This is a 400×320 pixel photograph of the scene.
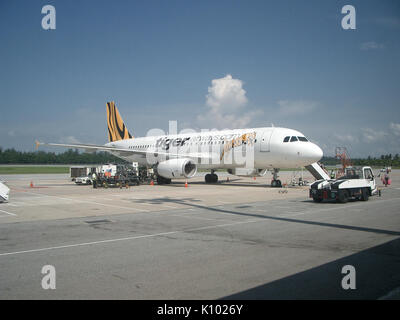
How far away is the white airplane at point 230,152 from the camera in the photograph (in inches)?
955

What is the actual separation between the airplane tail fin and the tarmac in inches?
1081

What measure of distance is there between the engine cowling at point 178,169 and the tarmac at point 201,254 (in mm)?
13561

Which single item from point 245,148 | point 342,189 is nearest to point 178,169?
point 245,148

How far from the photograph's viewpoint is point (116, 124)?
4062cm

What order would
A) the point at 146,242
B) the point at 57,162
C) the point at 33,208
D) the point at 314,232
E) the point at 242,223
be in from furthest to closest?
the point at 57,162, the point at 33,208, the point at 242,223, the point at 314,232, the point at 146,242

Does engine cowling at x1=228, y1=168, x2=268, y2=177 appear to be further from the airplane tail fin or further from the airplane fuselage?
the airplane tail fin

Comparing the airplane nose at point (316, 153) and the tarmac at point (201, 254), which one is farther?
the airplane nose at point (316, 153)

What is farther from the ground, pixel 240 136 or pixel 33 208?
pixel 240 136

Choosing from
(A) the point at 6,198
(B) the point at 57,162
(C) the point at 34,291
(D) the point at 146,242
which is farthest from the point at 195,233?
(B) the point at 57,162

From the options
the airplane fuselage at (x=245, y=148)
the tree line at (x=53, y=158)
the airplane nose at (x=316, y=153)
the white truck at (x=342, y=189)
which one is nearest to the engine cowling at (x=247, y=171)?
the airplane fuselage at (x=245, y=148)

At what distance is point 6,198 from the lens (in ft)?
55.7

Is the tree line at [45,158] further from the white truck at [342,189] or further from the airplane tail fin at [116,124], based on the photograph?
the white truck at [342,189]

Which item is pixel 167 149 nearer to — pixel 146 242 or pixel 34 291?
pixel 146 242
